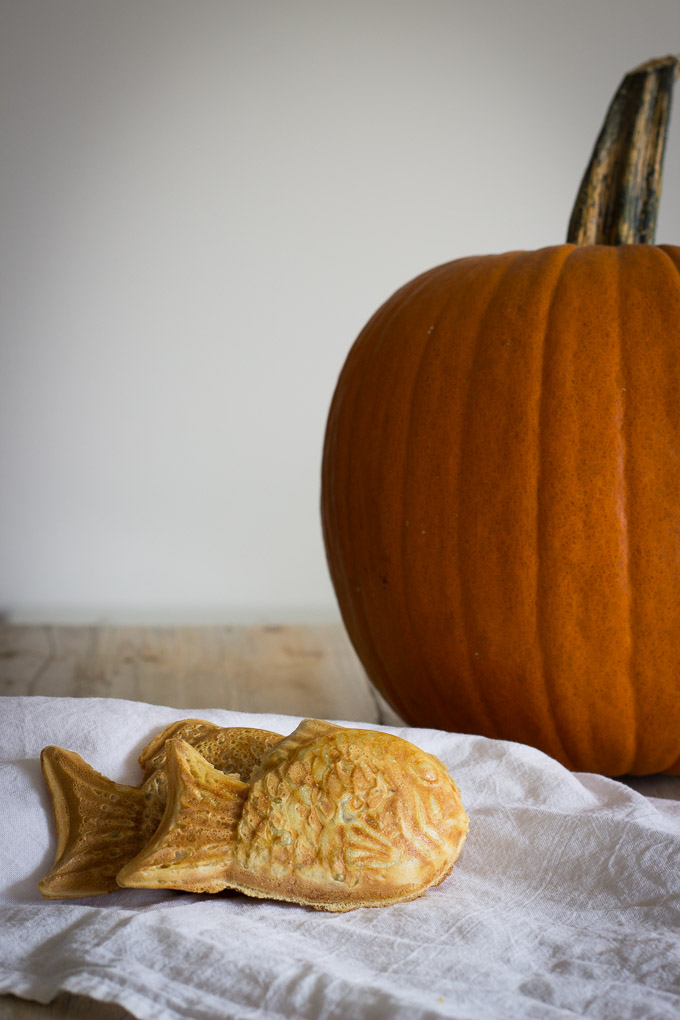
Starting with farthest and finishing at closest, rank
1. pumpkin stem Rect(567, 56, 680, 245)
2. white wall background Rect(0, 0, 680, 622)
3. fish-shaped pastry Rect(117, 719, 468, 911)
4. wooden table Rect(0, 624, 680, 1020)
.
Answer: white wall background Rect(0, 0, 680, 622) < wooden table Rect(0, 624, 680, 1020) < pumpkin stem Rect(567, 56, 680, 245) < fish-shaped pastry Rect(117, 719, 468, 911)

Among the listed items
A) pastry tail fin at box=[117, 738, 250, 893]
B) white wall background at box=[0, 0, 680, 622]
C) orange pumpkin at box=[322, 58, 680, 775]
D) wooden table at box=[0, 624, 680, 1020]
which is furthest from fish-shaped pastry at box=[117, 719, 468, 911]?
white wall background at box=[0, 0, 680, 622]

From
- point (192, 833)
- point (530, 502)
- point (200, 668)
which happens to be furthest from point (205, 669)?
point (192, 833)

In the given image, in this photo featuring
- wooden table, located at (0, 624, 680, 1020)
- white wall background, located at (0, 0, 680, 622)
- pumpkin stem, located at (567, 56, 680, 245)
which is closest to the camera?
pumpkin stem, located at (567, 56, 680, 245)

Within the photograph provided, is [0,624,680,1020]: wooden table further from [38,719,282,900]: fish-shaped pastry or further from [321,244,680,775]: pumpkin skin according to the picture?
[38,719,282,900]: fish-shaped pastry

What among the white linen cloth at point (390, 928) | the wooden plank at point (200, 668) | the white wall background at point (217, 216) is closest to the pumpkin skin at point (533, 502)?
the white linen cloth at point (390, 928)

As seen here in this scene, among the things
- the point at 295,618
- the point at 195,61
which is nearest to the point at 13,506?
the point at 295,618

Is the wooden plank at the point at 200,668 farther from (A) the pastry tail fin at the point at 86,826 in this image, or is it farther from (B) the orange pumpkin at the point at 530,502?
(A) the pastry tail fin at the point at 86,826

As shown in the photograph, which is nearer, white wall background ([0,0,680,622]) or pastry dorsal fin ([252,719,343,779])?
pastry dorsal fin ([252,719,343,779])
